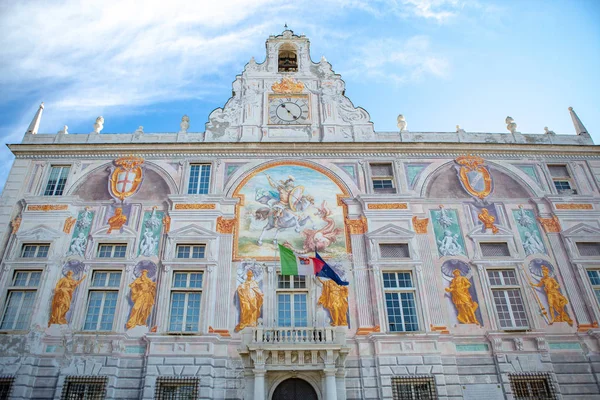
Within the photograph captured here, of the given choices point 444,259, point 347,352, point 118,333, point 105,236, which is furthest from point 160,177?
point 444,259

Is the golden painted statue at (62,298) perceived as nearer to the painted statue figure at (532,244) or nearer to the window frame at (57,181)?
the window frame at (57,181)

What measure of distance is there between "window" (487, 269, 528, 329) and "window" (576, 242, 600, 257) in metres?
3.40

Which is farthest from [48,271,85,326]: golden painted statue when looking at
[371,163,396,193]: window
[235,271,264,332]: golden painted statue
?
[371,163,396,193]: window

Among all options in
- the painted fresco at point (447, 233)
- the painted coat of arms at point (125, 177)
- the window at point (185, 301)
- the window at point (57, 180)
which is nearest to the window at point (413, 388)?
the painted fresco at point (447, 233)

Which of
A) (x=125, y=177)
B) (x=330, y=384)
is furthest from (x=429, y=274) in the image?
(x=125, y=177)

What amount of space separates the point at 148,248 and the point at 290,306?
21.5 feet

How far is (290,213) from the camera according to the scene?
20.6 metres

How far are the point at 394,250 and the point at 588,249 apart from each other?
8.63m

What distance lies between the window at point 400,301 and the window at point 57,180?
1531 cm

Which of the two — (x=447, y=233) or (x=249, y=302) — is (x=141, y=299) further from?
(x=447, y=233)

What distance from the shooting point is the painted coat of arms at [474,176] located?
21.6m

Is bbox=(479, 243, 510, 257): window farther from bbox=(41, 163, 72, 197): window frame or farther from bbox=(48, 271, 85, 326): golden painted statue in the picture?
bbox=(41, 163, 72, 197): window frame

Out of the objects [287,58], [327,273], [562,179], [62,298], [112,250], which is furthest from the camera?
[287,58]

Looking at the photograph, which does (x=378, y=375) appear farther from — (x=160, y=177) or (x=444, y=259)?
(x=160, y=177)
